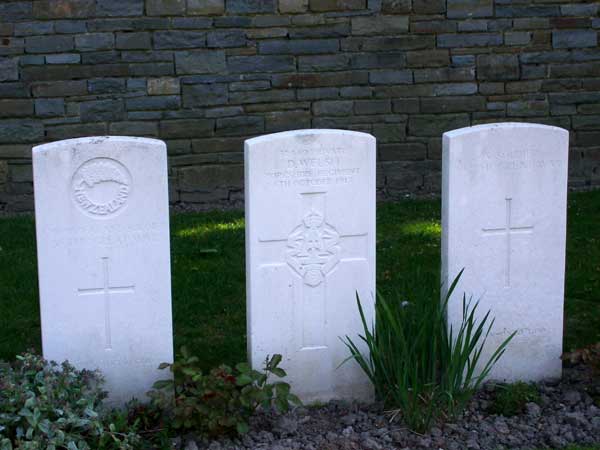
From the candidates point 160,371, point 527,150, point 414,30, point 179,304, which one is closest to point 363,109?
point 414,30

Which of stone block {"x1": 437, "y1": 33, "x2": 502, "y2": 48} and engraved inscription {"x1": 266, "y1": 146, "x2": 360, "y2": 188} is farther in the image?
stone block {"x1": 437, "y1": 33, "x2": 502, "y2": 48}

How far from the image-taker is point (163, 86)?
8.39 m

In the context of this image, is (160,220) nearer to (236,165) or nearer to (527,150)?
(527,150)

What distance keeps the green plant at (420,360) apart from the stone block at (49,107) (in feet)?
14.8

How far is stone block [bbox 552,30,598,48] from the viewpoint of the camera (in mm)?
8836

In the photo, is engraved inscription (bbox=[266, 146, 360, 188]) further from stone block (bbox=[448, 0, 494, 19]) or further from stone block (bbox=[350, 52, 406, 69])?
stone block (bbox=[448, 0, 494, 19])

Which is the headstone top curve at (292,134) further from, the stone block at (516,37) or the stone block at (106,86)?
the stone block at (516,37)

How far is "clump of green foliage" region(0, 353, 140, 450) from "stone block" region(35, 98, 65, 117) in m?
4.31

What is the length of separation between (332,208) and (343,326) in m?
0.58

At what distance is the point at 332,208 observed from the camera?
4625 millimetres

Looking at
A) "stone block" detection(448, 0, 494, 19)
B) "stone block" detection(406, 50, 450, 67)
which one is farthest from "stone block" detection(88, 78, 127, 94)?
"stone block" detection(448, 0, 494, 19)

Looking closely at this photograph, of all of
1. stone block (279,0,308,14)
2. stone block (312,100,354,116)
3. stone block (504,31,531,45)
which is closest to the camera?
stone block (279,0,308,14)

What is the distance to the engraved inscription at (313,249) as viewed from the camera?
15.1ft

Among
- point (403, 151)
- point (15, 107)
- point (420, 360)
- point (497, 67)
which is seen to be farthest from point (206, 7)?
point (420, 360)
